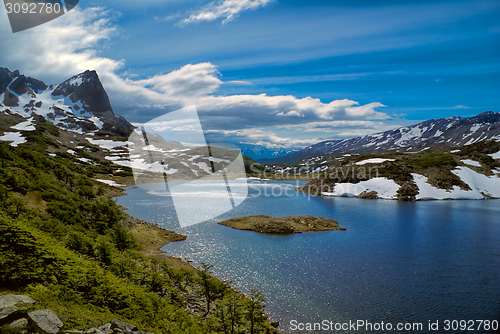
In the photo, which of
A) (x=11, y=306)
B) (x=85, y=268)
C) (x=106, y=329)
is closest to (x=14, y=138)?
(x=85, y=268)

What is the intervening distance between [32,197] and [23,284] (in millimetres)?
20847

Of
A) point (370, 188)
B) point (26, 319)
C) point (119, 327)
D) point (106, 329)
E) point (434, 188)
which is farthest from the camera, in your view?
point (370, 188)

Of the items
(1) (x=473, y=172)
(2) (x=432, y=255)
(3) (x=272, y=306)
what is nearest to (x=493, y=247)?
(2) (x=432, y=255)

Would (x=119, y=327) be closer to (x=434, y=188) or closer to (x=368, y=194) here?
(x=368, y=194)

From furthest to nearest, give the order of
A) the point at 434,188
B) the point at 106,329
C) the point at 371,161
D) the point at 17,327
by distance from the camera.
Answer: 1. the point at 371,161
2. the point at 434,188
3. the point at 106,329
4. the point at 17,327

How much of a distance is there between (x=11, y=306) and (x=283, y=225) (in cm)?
4899

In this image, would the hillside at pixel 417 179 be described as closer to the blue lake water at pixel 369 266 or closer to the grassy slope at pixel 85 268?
the blue lake water at pixel 369 266

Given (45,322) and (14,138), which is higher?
(14,138)

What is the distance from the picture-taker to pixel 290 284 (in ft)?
94.6

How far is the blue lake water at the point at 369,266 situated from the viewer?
2397 cm

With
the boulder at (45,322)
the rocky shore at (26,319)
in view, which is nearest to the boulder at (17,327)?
the rocky shore at (26,319)

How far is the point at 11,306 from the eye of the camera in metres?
8.88

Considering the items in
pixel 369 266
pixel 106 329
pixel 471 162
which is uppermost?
pixel 471 162

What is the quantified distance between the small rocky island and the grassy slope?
18955mm
